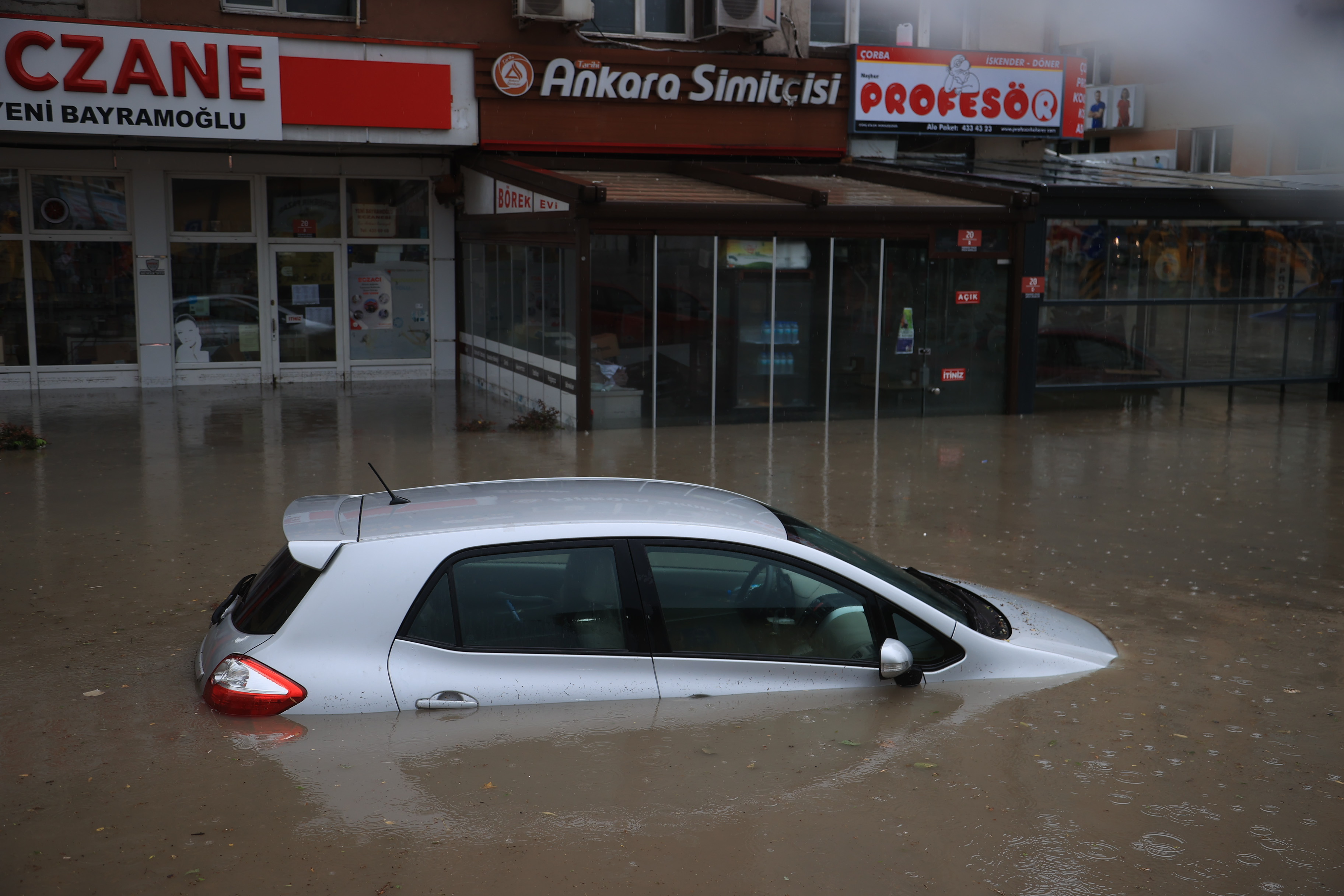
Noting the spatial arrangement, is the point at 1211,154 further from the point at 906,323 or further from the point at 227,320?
the point at 227,320

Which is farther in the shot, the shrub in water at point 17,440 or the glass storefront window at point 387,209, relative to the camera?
the glass storefront window at point 387,209

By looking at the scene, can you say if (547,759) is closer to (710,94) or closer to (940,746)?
(940,746)

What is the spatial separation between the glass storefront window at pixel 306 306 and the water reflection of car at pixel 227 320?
2 centimetres

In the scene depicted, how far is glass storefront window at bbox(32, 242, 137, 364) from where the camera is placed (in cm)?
1752

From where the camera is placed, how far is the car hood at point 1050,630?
231 inches

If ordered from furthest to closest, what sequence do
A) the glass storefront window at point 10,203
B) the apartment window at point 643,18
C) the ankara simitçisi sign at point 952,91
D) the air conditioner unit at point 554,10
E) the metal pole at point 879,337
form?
the ankara simitçisi sign at point 952,91, the apartment window at point 643,18, the glass storefront window at point 10,203, the air conditioner unit at point 554,10, the metal pole at point 879,337

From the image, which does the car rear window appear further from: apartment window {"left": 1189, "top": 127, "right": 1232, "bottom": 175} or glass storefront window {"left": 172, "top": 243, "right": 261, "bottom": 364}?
glass storefront window {"left": 172, "top": 243, "right": 261, "bottom": 364}

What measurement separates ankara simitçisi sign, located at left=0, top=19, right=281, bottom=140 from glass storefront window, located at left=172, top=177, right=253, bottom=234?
2.75m

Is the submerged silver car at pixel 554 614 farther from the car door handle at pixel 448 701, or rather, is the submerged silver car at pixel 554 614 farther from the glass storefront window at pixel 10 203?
the glass storefront window at pixel 10 203

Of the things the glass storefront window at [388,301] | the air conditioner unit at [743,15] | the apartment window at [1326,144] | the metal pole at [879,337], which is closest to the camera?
the apartment window at [1326,144]

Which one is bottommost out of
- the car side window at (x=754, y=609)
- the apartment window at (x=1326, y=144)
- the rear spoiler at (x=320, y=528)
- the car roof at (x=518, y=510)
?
the car side window at (x=754, y=609)

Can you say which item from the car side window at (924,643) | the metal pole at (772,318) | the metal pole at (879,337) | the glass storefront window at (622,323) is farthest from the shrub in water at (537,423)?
the car side window at (924,643)

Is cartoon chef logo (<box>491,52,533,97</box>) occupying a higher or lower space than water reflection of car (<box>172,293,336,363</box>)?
higher

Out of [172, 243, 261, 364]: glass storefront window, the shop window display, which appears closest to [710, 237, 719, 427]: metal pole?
the shop window display
